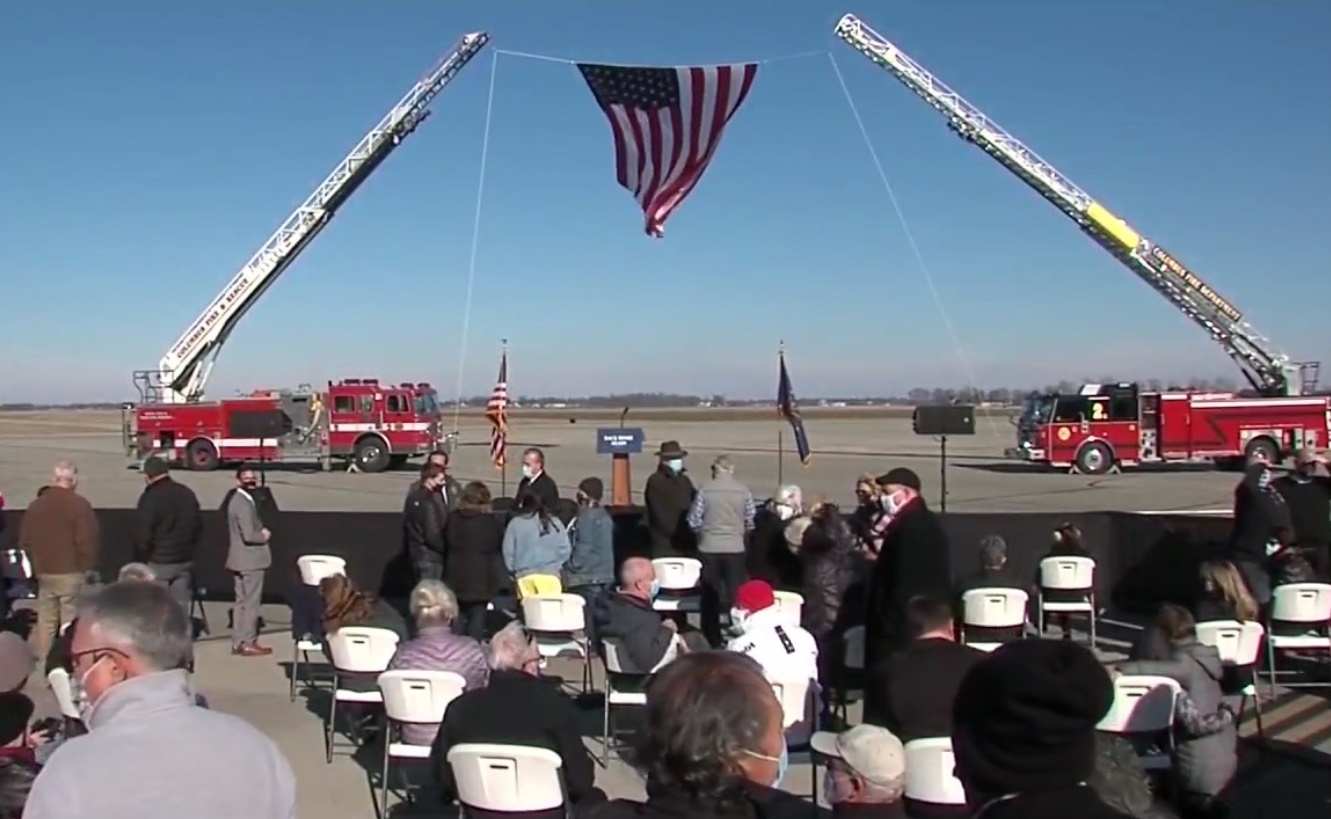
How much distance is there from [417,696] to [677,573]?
4.49 metres

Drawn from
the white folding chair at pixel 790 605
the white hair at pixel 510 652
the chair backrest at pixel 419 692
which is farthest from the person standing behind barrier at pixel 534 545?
the white hair at pixel 510 652

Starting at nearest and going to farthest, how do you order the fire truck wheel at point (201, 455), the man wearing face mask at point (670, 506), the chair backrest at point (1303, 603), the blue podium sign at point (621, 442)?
the chair backrest at point (1303, 603)
the man wearing face mask at point (670, 506)
the blue podium sign at point (621, 442)
the fire truck wheel at point (201, 455)

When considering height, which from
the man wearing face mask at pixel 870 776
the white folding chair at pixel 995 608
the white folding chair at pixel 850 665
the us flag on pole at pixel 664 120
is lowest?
the white folding chair at pixel 850 665

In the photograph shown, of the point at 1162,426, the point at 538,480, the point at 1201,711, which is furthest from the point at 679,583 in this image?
the point at 1162,426

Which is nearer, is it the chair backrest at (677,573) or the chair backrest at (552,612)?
the chair backrest at (552,612)

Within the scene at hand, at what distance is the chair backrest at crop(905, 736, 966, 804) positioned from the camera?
4504 mm

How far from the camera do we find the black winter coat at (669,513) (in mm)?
11195

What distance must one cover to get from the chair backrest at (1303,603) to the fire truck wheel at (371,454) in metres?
28.0

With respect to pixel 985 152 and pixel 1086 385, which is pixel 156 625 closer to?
pixel 1086 385

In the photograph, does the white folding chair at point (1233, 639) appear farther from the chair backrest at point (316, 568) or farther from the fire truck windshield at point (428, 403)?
the fire truck windshield at point (428, 403)

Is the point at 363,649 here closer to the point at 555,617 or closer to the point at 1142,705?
the point at 555,617

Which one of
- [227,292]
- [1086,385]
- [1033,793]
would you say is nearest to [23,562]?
[1033,793]

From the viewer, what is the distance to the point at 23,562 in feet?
36.6

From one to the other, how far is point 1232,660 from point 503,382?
12.2 m
